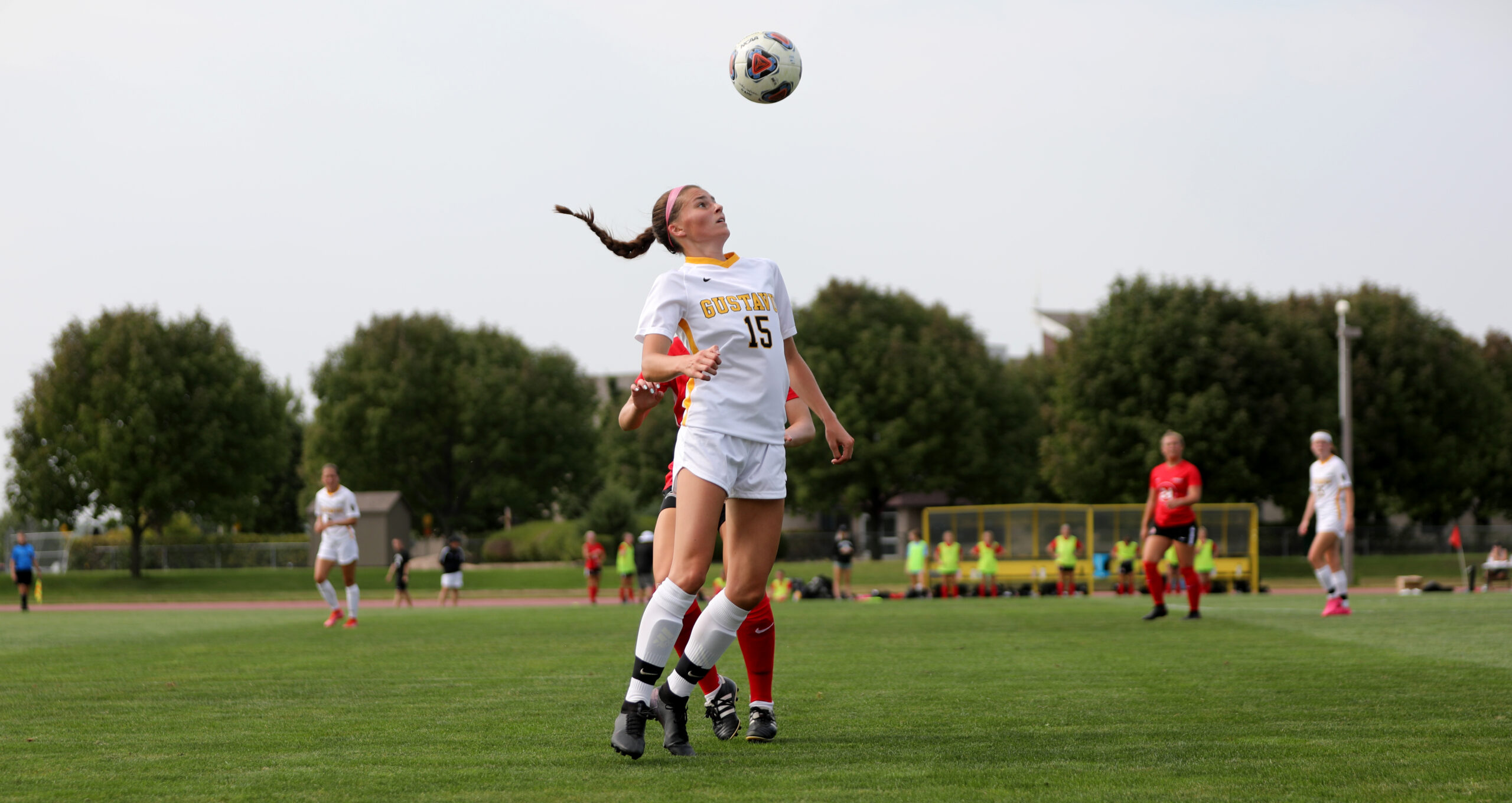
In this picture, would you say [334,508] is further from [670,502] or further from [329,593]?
[670,502]

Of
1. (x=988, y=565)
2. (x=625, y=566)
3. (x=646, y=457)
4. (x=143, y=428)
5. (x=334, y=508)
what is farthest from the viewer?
(x=646, y=457)

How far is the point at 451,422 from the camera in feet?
210

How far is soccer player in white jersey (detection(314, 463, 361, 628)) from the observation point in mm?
17547

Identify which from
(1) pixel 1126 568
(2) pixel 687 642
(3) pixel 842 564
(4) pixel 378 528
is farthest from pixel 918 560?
(4) pixel 378 528

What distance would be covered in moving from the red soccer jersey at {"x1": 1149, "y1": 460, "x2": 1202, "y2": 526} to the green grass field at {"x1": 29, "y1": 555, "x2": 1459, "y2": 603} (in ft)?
84.6

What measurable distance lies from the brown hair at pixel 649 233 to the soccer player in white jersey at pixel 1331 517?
1238 centimetres

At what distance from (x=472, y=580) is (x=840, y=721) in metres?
42.7

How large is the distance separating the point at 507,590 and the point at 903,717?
3961cm

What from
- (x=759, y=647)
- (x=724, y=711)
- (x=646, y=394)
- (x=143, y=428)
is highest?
(x=143, y=428)

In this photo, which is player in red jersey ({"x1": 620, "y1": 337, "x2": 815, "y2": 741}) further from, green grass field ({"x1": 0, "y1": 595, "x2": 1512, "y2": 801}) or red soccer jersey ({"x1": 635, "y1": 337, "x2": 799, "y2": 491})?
green grass field ({"x1": 0, "y1": 595, "x2": 1512, "y2": 801})

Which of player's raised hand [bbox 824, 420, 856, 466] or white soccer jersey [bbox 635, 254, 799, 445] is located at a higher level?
white soccer jersey [bbox 635, 254, 799, 445]

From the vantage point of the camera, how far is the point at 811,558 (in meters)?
54.3

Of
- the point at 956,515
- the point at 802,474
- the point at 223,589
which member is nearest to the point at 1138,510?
the point at 956,515

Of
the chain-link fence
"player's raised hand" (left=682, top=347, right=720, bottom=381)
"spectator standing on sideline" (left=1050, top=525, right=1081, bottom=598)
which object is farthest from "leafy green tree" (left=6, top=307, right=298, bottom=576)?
"player's raised hand" (left=682, top=347, right=720, bottom=381)
